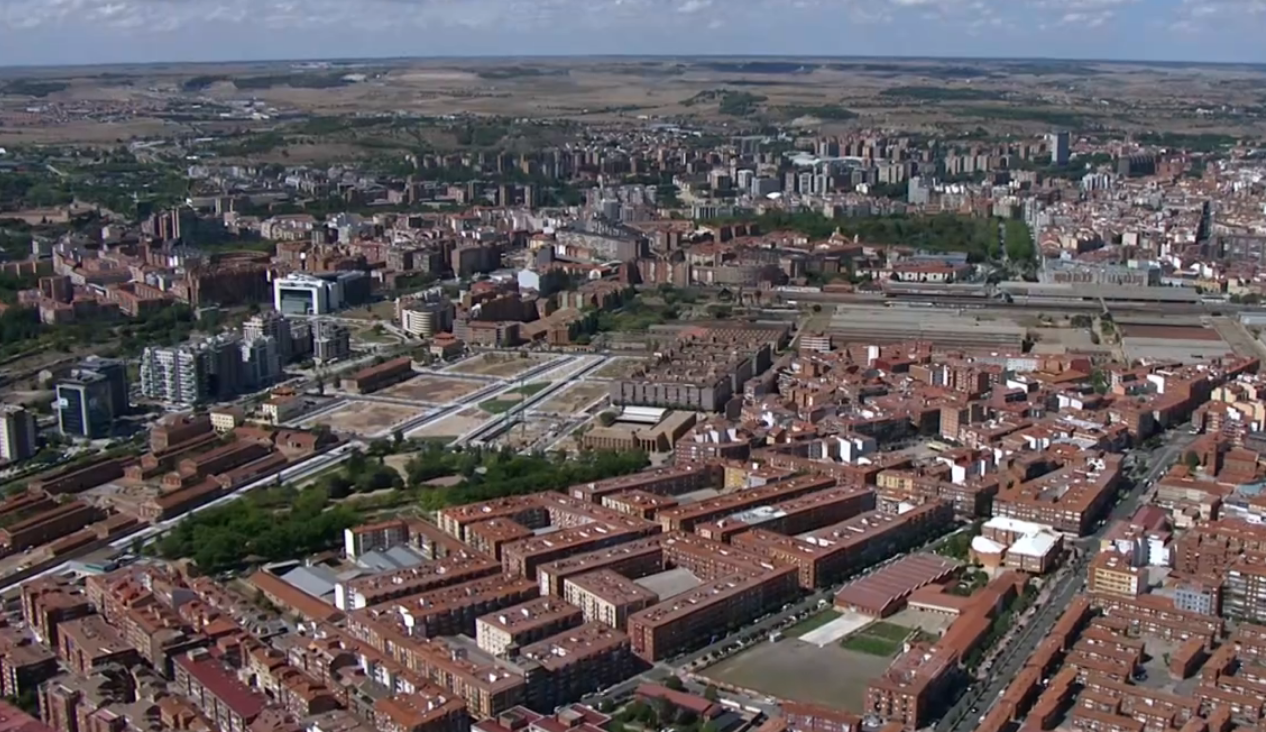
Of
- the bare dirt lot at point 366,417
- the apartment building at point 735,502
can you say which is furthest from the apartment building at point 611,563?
the bare dirt lot at point 366,417

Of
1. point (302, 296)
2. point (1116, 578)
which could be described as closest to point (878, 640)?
point (1116, 578)

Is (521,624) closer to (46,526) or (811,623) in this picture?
(811,623)

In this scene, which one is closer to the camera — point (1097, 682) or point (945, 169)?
point (1097, 682)

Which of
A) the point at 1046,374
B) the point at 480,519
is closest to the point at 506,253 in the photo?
the point at 1046,374

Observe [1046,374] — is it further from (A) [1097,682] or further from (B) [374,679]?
(B) [374,679]

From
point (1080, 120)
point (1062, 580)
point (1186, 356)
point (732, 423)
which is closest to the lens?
point (1062, 580)

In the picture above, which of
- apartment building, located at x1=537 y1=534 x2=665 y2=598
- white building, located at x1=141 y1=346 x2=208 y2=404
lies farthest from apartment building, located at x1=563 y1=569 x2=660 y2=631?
white building, located at x1=141 y1=346 x2=208 y2=404
